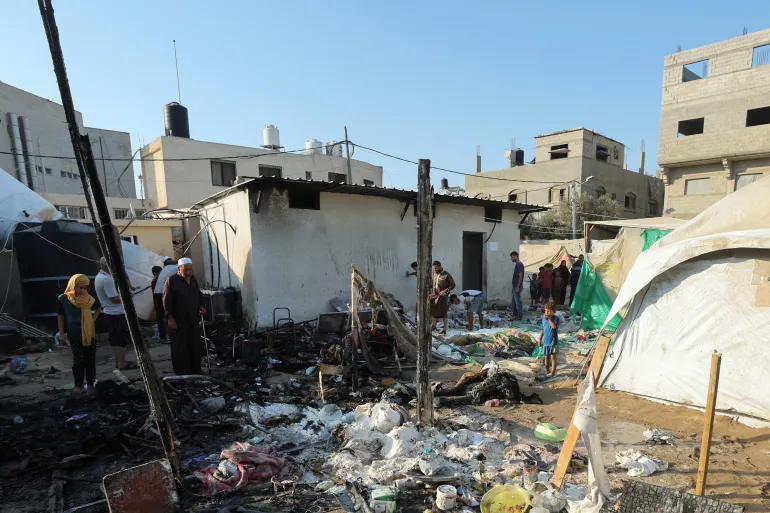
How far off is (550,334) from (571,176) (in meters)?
26.9

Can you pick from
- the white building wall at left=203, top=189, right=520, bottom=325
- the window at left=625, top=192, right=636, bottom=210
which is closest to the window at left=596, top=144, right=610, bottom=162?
the window at left=625, top=192, right=636, bottom=210

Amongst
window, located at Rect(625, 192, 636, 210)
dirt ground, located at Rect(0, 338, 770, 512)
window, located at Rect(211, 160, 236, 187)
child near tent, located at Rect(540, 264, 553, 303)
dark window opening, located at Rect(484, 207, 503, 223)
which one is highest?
window, located at Rect(211, 160, 236, 187)

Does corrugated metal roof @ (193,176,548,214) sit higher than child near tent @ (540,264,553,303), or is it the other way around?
corrugated metal roof @ (193,176,548,214)

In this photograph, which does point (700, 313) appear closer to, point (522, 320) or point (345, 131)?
point (522, 320)

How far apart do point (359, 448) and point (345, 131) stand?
44.5 ft

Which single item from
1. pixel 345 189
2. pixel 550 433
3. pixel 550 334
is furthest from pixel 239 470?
pixel 345 189

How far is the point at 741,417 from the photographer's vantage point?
4.62 meters

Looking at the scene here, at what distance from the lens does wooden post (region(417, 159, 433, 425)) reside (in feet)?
13.9

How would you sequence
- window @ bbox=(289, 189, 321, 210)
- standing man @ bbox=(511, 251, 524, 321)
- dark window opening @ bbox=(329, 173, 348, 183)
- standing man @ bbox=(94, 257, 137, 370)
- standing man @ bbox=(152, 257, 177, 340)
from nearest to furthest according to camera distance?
standing man @ bbox=(94, 257, 137, 370) < standing man @ bbox=(152, 257, 177, 340) < window @ bbox=(289, 189, 321, 210) < standing man @ bbox=(511, 251, 524, 321) < dark window opening @ bbox=(329, 173, 348, 183)

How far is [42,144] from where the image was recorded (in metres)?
20.9

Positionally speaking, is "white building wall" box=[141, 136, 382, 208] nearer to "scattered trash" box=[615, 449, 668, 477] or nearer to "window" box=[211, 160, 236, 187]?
"window" box=[211, 160, 236, 187]

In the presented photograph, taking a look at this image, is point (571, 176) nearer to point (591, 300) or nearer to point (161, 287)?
point (591, 300)

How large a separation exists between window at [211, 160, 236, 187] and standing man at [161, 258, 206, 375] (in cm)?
1517

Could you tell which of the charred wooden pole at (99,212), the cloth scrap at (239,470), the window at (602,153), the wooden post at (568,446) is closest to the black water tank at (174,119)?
the charred wooden pole at (99,212)
